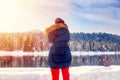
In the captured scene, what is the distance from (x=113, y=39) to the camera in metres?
7.02

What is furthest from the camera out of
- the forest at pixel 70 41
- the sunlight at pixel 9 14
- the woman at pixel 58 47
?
the forest at pixel 70 41

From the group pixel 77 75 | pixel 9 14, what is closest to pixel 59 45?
pixel 77 75

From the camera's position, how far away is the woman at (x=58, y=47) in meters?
4.38

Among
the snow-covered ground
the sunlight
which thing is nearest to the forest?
the sunlight

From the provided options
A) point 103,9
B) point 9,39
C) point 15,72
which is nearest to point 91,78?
point 15,72

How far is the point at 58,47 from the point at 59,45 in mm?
29

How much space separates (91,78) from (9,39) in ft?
7.29

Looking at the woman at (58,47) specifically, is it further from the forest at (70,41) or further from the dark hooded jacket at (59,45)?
the forest at (70,41)

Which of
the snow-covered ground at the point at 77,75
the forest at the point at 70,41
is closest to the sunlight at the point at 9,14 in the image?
the forest at the point at 70,41

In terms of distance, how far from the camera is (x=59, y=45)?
439 centimetres

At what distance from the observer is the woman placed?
438cm

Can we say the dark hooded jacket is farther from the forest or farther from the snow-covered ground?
the forest

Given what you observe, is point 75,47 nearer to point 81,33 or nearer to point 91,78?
point 81,33

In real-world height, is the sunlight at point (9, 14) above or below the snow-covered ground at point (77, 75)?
above
